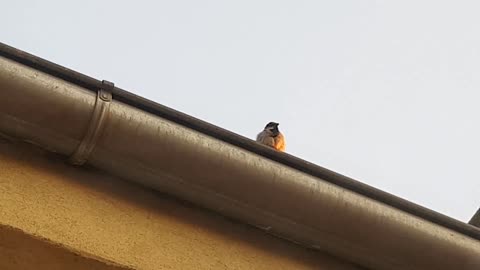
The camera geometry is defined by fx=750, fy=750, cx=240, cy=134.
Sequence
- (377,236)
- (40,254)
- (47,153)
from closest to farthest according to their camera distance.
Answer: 1. (40,254)
2. (47,153)
3. (377,236)

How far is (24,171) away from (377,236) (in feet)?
3.05

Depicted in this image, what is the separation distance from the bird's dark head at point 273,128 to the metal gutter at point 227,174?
125 inches

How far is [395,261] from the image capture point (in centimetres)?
205

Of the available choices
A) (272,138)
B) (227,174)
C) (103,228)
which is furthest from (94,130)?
(272,138)

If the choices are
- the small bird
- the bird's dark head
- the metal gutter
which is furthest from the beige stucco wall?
the bird's dark head

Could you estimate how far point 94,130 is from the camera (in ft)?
5.98

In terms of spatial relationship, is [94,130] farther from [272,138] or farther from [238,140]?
[272,138]

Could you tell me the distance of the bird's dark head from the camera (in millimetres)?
5273

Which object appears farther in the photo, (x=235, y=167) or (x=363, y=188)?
(x=363, y=188)

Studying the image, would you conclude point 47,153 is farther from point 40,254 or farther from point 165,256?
point 165,256

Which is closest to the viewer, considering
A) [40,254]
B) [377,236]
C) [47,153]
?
[40,254]

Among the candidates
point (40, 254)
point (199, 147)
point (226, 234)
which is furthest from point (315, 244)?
point (40, 254)

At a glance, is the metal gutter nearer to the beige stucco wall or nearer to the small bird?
the beige stucco wall

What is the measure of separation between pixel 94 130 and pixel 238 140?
384mm
